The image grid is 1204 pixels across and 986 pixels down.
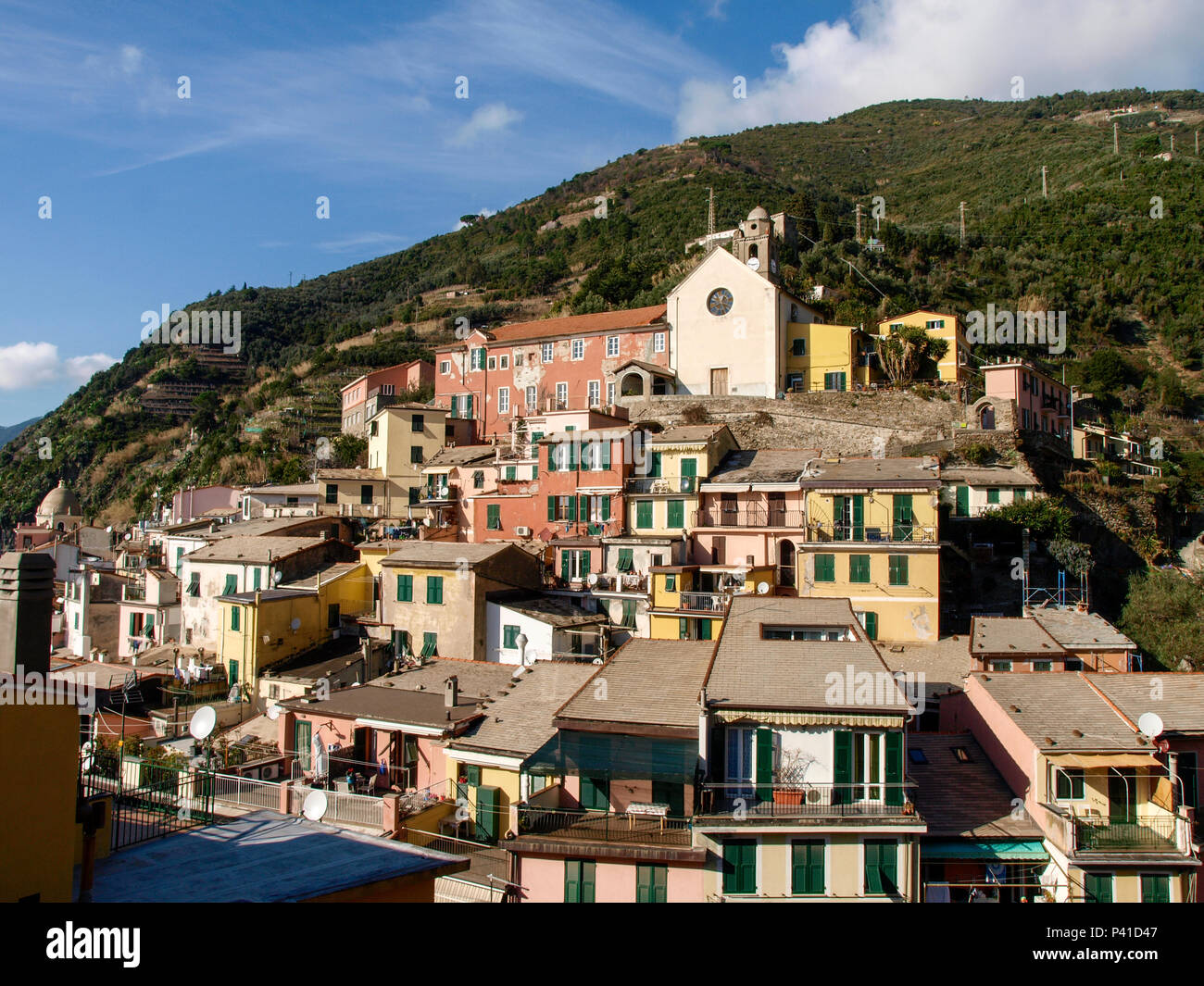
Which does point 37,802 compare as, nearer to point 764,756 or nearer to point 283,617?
point 764,756

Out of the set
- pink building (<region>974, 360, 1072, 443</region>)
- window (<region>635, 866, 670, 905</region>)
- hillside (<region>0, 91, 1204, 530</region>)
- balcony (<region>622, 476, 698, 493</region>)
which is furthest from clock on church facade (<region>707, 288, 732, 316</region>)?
window (<region>635, 866, 670, 905</region>)

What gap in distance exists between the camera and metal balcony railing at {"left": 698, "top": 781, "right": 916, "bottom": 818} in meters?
15.1

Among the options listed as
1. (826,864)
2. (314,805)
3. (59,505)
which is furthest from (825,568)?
(59,505)

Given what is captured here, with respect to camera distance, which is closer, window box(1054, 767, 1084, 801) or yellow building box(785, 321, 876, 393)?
window box(1054, 767, 1084, 801)

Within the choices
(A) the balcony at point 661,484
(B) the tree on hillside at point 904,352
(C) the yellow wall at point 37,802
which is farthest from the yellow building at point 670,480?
(C) the yellow wall at point 37,802

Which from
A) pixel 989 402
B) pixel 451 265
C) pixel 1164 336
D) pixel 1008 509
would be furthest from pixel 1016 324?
pixel 451 265

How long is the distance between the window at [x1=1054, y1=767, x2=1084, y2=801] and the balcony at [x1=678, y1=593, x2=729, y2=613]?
11.7 meters

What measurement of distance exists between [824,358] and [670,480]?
1683 centimetres

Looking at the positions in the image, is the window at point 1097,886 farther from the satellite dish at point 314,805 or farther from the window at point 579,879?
the satellite dish at point 314,805

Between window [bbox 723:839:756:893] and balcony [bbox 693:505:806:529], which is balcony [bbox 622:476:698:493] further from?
window [bbox 723:839:756:893]

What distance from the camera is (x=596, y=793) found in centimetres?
1722

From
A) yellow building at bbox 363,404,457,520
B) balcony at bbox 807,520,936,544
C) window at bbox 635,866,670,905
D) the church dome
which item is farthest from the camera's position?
the church dome

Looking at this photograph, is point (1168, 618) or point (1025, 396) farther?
point (1025, 396)

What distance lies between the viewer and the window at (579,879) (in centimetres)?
1520
